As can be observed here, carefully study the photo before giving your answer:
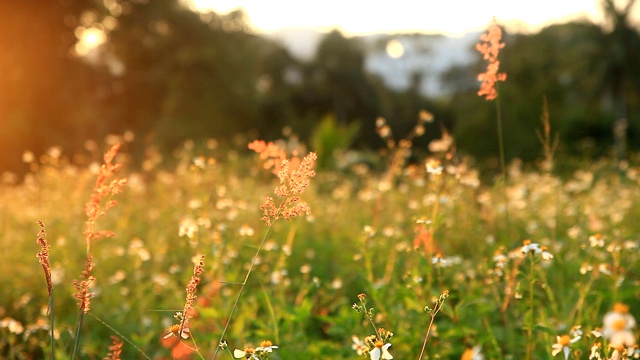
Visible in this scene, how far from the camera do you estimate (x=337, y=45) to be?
4278 cm

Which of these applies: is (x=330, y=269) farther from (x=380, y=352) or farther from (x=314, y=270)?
(x=380, y=352)

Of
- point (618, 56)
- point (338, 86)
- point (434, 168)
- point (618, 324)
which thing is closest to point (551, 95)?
point (618, 56)

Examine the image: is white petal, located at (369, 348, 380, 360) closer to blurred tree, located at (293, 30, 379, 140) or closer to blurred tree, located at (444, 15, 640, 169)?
blurred tree, located at (444, 15, 640, 169)

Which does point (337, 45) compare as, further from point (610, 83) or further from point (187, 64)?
point (187, 64)

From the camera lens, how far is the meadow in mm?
2240

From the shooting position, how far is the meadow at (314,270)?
2.24 metres

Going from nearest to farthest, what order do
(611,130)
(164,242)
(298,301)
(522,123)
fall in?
(298,301)
(164,242)
(522,123)
(611,130)

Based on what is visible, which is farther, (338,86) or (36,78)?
(338,86)

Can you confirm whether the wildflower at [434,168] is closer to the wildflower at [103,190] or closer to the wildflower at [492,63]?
the wildflower at [492,63]

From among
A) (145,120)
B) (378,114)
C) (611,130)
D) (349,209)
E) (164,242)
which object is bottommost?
(164,242)

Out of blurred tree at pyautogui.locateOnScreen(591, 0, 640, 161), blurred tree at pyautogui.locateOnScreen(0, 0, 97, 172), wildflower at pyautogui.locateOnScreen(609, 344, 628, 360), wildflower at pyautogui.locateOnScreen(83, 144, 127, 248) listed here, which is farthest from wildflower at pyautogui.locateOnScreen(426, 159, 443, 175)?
blurred tree at pyautogui.locateOnScreen(591, 0, 640, 161)

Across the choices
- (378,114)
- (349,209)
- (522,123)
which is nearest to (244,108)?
(522,123)

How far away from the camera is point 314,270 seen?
4992mm

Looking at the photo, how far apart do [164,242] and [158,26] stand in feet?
62.7
